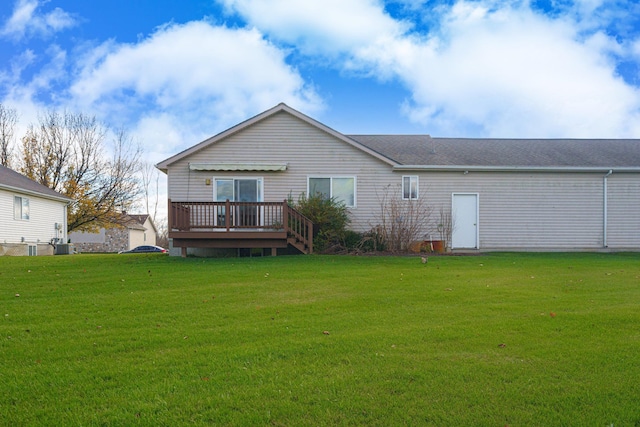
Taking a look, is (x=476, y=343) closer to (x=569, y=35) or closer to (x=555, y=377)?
(x=555, y=377)

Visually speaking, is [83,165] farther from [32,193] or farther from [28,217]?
[28,217]

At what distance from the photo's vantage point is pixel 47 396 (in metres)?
2.87

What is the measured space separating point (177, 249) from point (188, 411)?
496 inches

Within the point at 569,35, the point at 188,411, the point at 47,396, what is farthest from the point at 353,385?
the point at 569,35

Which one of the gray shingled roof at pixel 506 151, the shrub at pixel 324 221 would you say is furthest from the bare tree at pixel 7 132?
the shrub at pixel 324 221

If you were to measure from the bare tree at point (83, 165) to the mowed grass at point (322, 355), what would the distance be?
87.0 feet

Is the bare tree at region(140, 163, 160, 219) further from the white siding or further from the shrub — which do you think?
the shrub

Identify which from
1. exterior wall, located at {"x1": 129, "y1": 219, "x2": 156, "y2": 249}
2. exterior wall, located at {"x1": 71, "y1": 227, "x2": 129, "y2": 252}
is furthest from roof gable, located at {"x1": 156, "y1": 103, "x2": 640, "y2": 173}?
exterior wall, located at {"x1": 129, "y1": 219, "x2": 156, "y2": 249}

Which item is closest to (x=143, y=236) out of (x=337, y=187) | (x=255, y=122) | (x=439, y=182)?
(x=255, y=122)

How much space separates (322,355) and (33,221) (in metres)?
22.9

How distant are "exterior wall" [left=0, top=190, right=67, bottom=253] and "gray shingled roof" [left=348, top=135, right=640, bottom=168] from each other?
629 inches

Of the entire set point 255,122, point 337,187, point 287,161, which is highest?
point 255,122

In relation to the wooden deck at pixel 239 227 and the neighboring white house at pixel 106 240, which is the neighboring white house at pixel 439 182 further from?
the neighboring white house at pixel 106 240

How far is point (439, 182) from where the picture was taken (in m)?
15.2
